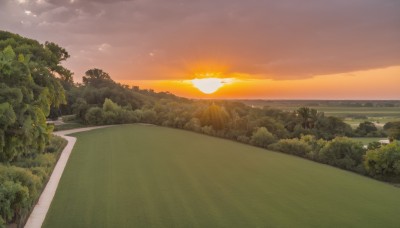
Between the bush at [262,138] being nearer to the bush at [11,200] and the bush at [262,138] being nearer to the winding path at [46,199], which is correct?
the winding path at [46,199]

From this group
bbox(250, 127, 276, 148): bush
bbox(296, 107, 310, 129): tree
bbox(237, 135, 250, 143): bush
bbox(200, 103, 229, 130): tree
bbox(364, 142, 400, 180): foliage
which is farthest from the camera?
bbox(296, 107, 310, 129): tree

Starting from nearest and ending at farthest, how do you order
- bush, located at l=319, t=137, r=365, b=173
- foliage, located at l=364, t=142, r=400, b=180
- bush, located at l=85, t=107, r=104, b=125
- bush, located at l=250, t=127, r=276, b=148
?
1. foliage, located at l=364, t=142, r=400, b=180
2. bush, located at l=319, t=137, r=365, b=173
3. bush, located at l=250, t=127, r=276, b=148
4. bush, located at l=85, t=107, r=104, b=125

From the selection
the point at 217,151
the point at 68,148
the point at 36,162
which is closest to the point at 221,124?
the point at 217,151

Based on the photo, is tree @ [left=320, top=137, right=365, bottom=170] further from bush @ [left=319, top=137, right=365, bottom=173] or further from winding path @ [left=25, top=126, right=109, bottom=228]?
winding path @ [left=25, top=126, right=109, bottom=228]

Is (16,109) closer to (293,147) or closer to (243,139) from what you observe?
(293,147)

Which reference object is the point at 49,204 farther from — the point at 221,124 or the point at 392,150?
the point at 221,124

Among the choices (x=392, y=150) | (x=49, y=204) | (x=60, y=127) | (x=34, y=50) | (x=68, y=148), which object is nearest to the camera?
(x=49, y=204)

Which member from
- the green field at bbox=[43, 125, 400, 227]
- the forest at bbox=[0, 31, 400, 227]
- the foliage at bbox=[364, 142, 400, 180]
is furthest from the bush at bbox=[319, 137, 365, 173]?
the green field at bbox=[43, 125, 400, 227]
